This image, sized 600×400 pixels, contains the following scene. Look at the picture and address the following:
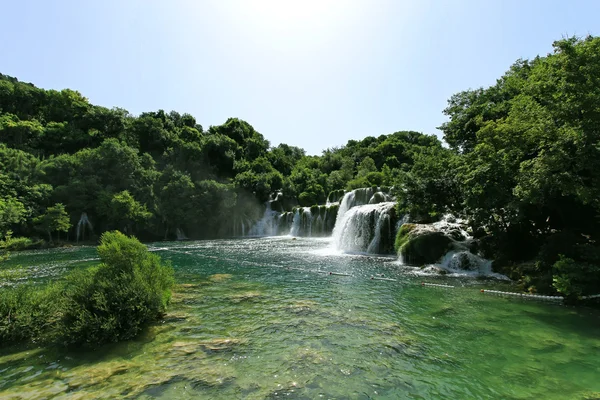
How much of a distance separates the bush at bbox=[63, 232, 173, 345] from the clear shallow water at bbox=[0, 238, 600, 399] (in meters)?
0.44

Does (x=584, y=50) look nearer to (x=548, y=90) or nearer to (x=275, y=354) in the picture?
(x=548, y=90)

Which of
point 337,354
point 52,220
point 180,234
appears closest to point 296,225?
point 180,234

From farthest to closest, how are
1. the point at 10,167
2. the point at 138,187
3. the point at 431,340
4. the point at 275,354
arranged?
the point at 138,187 → the point at 10,167 → the point at 431,340 → the point at 275,354

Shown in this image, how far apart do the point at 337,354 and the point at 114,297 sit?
551 cm

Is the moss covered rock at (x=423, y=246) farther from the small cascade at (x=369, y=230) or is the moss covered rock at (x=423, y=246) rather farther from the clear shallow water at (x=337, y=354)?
the clear shallow water at (x=337, y=354)

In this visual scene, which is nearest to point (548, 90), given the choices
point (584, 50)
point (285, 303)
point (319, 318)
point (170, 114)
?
point (584, 50)

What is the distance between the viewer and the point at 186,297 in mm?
11742

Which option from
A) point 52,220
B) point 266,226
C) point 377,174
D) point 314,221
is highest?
point 377,174

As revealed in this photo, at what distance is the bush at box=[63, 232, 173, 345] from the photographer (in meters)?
7.10

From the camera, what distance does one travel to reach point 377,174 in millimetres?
63812

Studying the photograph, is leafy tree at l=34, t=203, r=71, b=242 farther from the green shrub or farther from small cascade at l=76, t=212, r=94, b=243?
the green shrub

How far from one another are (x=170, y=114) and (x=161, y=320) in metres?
89.0

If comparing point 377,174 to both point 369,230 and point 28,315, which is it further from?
point 28,315

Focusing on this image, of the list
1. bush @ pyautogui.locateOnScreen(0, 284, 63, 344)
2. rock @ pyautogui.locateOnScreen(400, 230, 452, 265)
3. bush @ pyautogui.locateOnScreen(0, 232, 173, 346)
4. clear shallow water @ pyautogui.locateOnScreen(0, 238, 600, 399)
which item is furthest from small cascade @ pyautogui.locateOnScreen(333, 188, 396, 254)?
bush @ pyautogui.locateOnScreen(0, 284, 63, 344)
